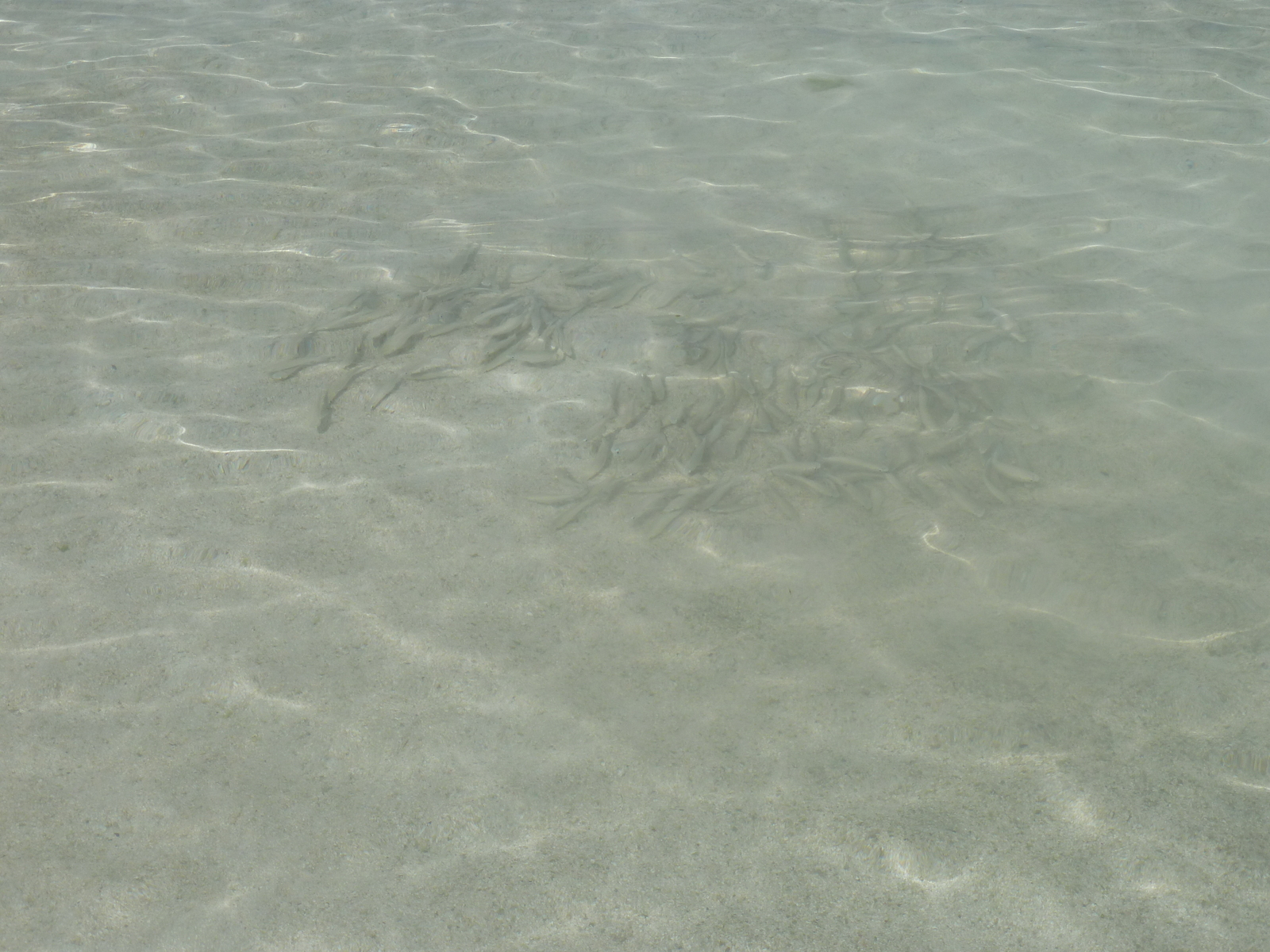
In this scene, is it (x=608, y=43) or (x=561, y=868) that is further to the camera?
(x=608, y=43)

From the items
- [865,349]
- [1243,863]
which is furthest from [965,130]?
[1243,863]

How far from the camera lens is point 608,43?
7.17m

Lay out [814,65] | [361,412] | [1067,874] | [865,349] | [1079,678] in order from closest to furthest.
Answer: [1067,874]
[1079,678]
[361,412]
[865,349]
[814,65]

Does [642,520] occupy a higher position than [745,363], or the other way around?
[745,363]

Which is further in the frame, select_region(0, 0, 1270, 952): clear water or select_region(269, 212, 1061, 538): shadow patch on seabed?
select_region(269, 212, 1061, 538): shadow patch on seabed

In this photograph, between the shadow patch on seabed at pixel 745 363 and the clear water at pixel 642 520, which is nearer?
the clear water at pixel 642 520

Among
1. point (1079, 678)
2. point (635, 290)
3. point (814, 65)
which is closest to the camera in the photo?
point (1079, 678)

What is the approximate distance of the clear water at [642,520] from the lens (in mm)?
2502

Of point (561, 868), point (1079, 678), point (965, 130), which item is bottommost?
point (561, 868)

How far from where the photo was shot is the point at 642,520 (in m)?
3.50

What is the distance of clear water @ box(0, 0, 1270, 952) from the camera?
2.50 metres

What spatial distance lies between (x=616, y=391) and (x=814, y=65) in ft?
12.3

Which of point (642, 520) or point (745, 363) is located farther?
point (745, 363)

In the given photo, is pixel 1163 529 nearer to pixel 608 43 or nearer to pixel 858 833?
pixel 858 833
